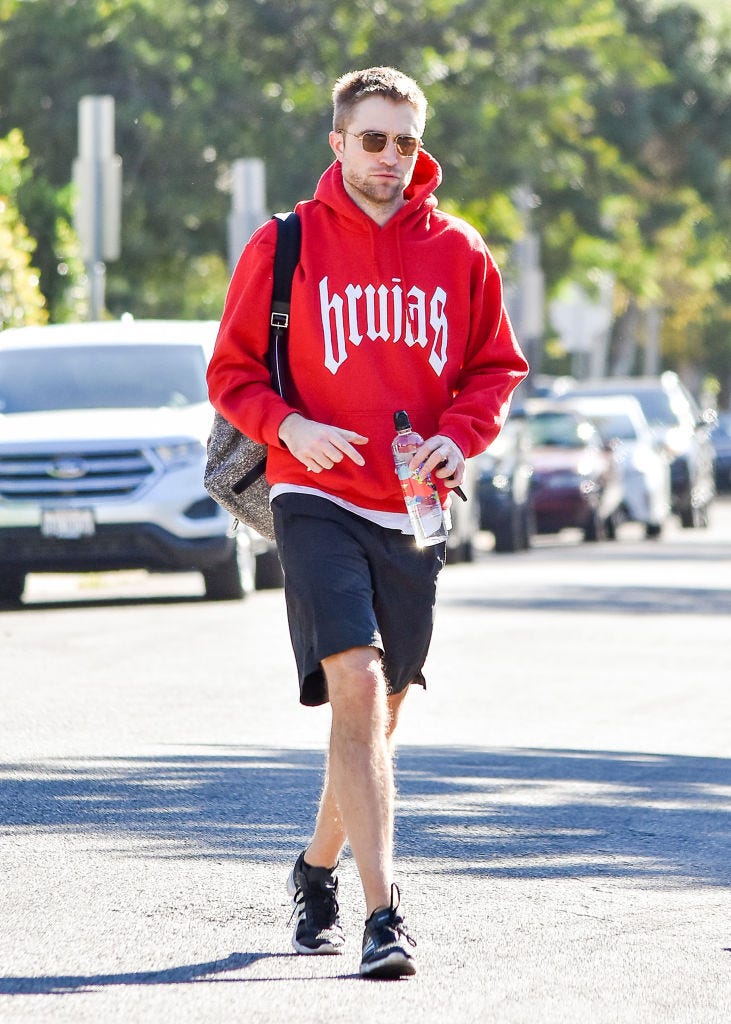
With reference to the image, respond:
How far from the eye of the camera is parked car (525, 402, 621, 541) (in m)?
24.8

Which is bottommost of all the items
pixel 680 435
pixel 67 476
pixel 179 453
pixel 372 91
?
pixel 680 435

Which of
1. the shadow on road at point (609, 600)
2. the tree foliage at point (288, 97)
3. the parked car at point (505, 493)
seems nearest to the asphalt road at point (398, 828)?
the shadow on road at point (609, 600)

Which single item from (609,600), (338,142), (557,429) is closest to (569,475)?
(557,429)

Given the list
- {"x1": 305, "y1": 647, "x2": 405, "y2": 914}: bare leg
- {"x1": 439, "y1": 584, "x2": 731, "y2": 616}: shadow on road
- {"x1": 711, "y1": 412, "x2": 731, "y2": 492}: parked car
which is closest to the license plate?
{"x1": 439, "y1": 584, "x2": 731, "y2": 616}: shadow on road

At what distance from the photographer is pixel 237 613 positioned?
14.1 meters

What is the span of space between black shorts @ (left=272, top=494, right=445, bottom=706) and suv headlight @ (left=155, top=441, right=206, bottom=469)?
8.98 meters

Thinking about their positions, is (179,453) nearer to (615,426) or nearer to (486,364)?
(486,364)

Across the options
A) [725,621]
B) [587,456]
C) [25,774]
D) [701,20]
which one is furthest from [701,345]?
[25,774]

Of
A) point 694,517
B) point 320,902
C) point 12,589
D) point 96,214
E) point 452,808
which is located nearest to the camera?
point 320,902

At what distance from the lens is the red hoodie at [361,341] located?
5215 mm

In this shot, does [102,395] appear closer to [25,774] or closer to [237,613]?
[237,613]

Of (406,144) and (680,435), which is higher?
(406,144)

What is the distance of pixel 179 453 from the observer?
14.3 metres

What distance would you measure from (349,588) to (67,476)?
365 inches
